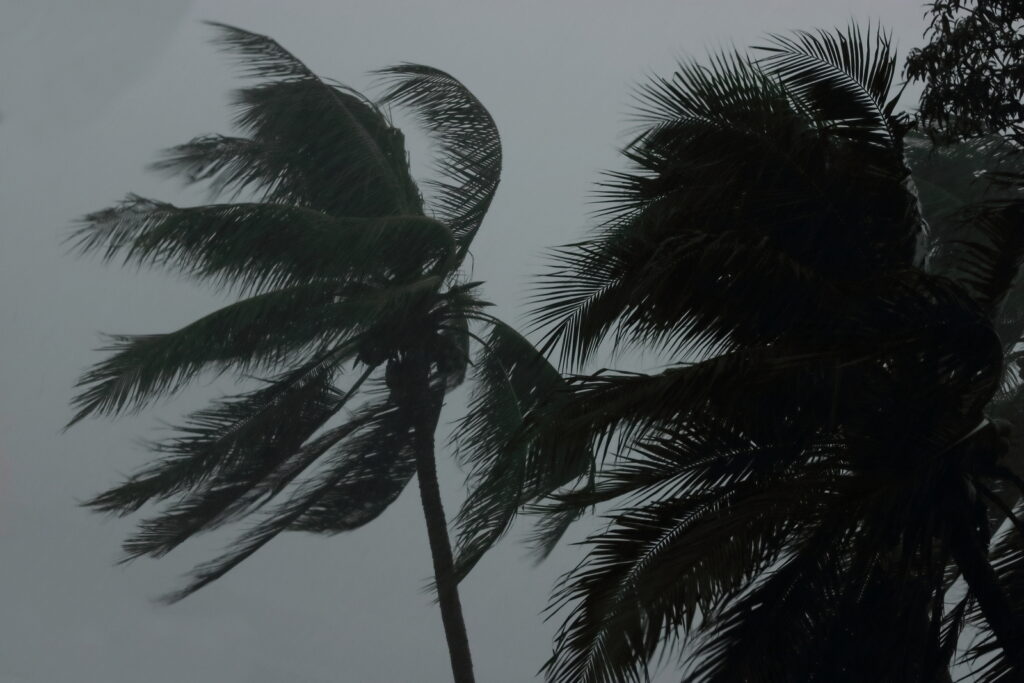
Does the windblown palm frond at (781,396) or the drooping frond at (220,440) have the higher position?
the drooping frond at (220,440)

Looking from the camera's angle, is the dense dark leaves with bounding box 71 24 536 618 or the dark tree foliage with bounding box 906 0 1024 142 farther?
the dense dark leaves with bounding box 71 24 536 618

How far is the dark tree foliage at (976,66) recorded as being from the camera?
714cm

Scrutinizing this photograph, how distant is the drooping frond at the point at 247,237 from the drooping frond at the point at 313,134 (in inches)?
58.8

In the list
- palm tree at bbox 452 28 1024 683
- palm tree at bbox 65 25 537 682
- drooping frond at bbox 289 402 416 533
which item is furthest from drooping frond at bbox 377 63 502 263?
palm tree at bbox 452 28 1024 683

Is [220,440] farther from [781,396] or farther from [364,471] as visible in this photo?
[781,396]

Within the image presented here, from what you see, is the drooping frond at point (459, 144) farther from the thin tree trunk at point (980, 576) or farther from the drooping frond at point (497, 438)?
the thin tree trunk at point (980, 576)

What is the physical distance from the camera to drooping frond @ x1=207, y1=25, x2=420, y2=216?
43.0 feet

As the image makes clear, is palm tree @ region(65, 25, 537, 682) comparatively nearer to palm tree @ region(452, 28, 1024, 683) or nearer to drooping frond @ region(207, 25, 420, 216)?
drooping frond @ region(207, 25, 420, 216)

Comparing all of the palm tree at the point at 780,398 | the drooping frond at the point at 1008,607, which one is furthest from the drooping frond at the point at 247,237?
the drooping frond at the point at 1008,607

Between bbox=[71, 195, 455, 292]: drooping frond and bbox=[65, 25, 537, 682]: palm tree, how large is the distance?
0.02m

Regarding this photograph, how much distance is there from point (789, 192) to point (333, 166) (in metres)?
7.42

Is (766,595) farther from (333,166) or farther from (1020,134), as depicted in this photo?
(333,166)

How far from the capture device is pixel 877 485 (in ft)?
19.6

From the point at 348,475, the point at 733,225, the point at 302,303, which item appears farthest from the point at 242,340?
the point at 733,225
